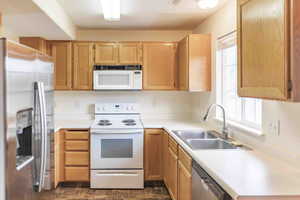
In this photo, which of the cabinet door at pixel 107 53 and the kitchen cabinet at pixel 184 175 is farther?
the cabinet door at pixel 107 53

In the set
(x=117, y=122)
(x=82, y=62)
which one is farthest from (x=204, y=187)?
(x=82, y=62)

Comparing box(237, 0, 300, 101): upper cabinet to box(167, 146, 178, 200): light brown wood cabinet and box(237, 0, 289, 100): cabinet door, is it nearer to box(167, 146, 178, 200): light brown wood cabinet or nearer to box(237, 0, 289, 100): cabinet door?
box(237, 0, 289, 100): cabinet door

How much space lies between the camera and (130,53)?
506 cm

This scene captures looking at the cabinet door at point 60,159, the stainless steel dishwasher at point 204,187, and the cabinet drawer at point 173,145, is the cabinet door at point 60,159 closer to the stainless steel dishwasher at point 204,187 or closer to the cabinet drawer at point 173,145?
the cabinet drawer at point 173,145

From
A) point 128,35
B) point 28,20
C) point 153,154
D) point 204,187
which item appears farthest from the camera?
point 128,35

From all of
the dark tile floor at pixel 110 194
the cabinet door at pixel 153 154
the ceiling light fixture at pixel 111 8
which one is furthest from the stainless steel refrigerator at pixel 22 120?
the cabinet door at pixel 153 154

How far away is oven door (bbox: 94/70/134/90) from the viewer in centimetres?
498

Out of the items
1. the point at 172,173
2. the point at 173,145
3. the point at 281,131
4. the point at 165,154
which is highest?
the point at 281,131

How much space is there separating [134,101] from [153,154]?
110 centimetres

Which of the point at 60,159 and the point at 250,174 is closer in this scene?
the point at 250,174

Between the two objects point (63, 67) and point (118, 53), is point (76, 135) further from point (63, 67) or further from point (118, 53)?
point (118, 53)

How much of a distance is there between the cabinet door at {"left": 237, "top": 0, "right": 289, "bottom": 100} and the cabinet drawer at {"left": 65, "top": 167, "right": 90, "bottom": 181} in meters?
2.88

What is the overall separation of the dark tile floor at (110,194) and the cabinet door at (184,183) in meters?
0.93

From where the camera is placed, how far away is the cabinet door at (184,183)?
114 inches
